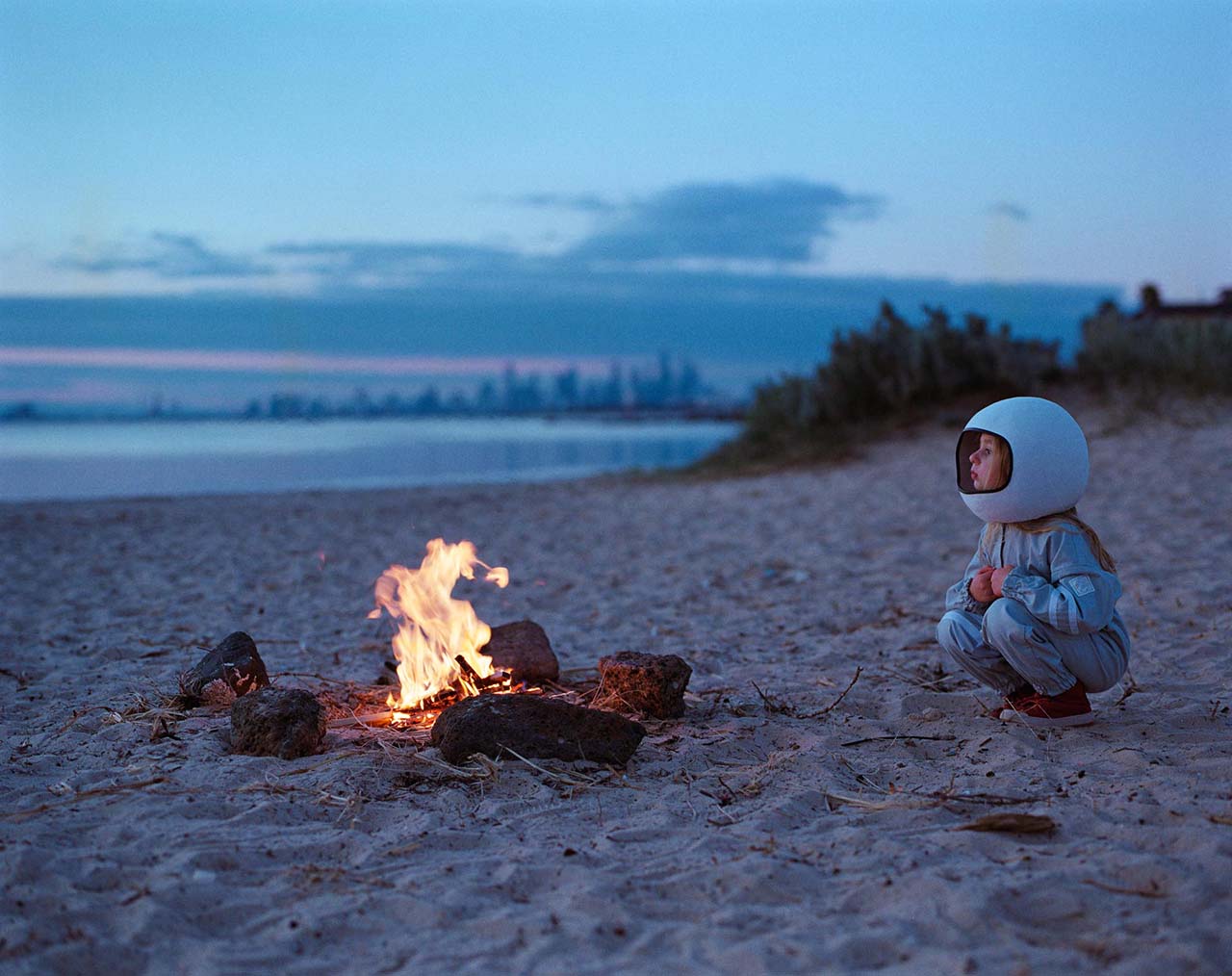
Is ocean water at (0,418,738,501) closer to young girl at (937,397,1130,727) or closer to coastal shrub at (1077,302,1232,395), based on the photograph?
coastal shrub at (1077,302,1232,395)

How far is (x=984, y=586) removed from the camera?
4098mm

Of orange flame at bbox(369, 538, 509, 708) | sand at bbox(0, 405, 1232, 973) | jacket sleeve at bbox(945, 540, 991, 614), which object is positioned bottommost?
sand at bbox(0, 405, 1232, 973)

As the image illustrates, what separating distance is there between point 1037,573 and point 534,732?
2027 mm

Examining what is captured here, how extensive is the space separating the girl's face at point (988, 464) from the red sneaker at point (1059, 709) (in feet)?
3.12

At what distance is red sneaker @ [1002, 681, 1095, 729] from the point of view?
4219 mm

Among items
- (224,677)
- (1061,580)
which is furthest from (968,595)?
(224,677)

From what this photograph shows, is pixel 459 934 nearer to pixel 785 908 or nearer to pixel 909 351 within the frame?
pixel 785 908

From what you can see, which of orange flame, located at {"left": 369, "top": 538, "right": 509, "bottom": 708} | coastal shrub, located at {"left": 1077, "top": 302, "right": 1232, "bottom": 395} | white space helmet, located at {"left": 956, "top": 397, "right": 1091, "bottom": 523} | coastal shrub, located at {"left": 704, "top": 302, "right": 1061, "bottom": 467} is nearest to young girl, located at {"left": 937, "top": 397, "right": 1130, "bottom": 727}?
white space helmet, located at {"left": 956, "top": 397, "right": 1091, "bottom": 523}

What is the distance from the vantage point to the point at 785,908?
284 centimetres

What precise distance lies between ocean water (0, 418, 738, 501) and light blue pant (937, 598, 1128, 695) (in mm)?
14808

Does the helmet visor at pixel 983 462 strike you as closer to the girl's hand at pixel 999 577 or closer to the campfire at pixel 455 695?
the girl's hand at pixel 999 577

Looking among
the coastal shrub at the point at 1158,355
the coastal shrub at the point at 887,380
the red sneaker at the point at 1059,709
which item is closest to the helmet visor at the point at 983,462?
the red sneaker at the point at 1059,709

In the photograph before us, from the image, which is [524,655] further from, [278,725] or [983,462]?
[983,462]

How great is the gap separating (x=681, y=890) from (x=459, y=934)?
2.11 feet
